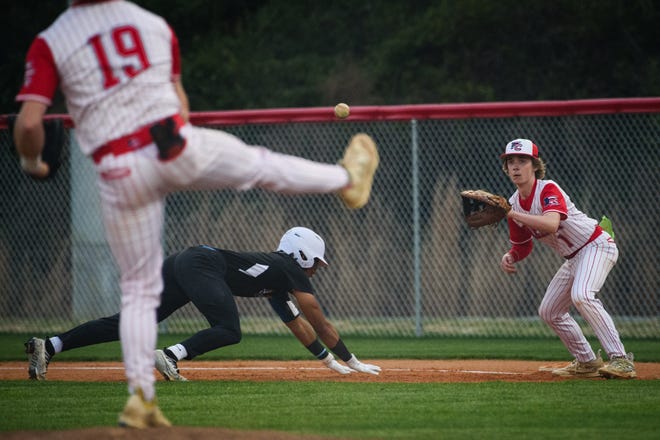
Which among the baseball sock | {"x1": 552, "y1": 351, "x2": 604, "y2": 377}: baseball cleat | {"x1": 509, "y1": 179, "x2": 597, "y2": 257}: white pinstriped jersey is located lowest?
{"x1": 552, "y1": 351, "x2": 604, "y2": 377}: baseball cleat

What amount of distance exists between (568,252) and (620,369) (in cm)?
108

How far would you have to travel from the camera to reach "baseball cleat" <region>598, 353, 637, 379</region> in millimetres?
8031

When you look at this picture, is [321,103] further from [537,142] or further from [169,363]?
[169,363]

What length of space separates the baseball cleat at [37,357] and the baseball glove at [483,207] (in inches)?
144

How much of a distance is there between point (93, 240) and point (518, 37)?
11.0 meters

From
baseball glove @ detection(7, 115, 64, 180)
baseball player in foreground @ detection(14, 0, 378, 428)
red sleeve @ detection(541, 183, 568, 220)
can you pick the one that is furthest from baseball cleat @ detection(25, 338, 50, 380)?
red sleeve @ detection(541, 183, 568, 220)

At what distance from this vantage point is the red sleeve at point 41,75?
4.72 m

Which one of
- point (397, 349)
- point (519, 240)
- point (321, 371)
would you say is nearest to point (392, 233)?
point (397, 349)

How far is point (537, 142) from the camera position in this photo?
13812mm

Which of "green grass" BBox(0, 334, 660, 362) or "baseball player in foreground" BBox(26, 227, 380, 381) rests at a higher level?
"baseball player in foreground" BBox(26, 227, 380, 381)

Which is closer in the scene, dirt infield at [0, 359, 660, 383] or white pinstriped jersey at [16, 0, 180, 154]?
white pinstriped jersey at [16, 0, 180, 154]

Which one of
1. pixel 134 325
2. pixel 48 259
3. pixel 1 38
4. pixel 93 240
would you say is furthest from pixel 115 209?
pixel 1 38

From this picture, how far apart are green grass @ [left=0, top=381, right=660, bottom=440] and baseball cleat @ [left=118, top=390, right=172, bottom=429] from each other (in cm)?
74

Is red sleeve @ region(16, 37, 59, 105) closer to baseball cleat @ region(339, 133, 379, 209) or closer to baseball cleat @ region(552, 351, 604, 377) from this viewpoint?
baseball cleat @ region(339, 133, 379, 209)
